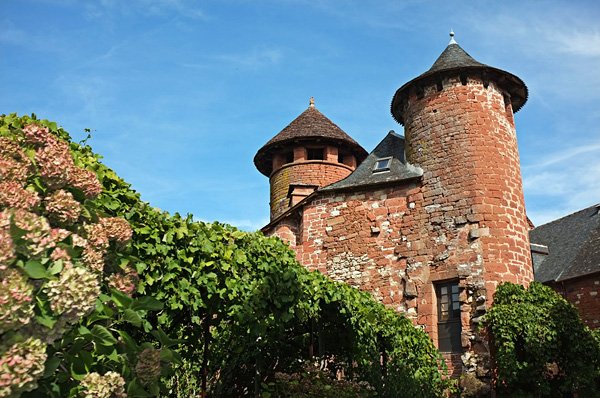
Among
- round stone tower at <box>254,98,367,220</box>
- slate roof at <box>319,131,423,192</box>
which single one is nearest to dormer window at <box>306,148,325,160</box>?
round stone tower at <box>254,98,367,220</box>

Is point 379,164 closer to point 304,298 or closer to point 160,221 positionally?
point 304,298

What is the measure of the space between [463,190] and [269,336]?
7.32 m

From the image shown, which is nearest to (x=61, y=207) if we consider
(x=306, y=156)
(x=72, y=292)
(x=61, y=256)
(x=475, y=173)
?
(x=61, y=256)

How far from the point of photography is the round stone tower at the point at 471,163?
1347cm

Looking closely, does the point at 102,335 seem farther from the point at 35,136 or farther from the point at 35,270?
the point at 35,136

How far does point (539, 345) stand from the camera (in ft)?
40.3

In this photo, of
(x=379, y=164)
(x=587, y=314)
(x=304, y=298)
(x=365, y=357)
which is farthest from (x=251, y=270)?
(x=587, y=314)

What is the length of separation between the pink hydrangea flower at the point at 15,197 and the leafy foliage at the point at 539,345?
11.4 metres

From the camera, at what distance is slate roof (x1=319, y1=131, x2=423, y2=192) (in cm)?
1521

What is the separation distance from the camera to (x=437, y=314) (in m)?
13.8

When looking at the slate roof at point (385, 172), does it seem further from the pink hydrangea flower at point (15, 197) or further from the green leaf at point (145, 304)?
the pink hydrangea flower at point (15, 197)

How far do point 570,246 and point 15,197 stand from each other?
2210cm

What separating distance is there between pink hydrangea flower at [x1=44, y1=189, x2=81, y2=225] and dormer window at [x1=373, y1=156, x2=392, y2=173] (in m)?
13.2

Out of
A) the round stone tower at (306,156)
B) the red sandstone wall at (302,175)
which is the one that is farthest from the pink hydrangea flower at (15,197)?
the red sandstone wall at (302,175)
